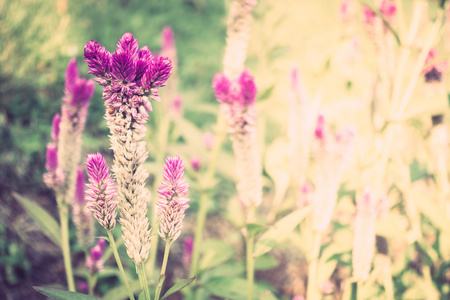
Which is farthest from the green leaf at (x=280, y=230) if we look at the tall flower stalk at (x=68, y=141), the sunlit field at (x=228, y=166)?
the tall flower stalk at (x=68, y=141)

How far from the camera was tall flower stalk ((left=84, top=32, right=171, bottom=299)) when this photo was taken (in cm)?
61

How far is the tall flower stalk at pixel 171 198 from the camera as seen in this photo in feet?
2.19

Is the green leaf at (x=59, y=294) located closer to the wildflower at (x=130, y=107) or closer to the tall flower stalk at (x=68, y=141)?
the wildflower at (x=130, y=107)

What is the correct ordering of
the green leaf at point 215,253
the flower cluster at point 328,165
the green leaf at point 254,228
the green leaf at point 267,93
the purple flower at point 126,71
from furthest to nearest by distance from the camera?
the green leaf at point 215,253 → the green leaf at point 267,93 → the flower cluster at point 328,165 → the green leaf at point 254,228 → the purple flower at point 126,71

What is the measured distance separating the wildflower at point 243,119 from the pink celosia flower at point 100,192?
36cm

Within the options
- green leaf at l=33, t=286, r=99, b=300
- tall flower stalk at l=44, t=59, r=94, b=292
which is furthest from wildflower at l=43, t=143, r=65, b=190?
green leaf at l=33, t=286, r=99, b=300

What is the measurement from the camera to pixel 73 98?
0.98 metres

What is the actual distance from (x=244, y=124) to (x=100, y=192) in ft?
1.35

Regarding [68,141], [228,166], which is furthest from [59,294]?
[228,166]

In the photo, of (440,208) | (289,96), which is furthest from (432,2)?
(440,208)

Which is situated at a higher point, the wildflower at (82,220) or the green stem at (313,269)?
the wildflower at (82,220)

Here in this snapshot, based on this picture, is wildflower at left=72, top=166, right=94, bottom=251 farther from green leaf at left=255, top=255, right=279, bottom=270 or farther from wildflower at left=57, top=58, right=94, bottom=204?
green leaf at left=255, top=255, right=279, bottom=270

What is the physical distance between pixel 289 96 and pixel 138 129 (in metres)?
0.67

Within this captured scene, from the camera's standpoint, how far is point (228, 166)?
162 cm
